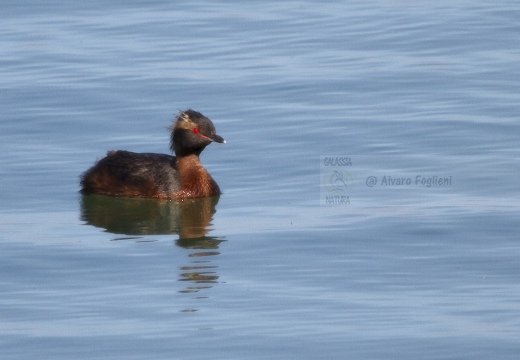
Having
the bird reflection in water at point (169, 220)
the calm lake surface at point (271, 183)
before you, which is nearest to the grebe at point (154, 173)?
the bird reflection in water at point (169, 220)

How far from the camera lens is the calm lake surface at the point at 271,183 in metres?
11.1

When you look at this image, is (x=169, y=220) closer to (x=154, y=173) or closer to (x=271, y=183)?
(x=154, y=173)

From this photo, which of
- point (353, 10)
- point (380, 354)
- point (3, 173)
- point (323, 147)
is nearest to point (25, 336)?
point (380, 354)

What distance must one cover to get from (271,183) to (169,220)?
5.10 feet

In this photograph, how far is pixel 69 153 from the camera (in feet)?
59.3

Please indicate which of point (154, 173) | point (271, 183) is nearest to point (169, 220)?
point (154, 173)

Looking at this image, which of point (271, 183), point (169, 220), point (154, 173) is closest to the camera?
point (169, 220)

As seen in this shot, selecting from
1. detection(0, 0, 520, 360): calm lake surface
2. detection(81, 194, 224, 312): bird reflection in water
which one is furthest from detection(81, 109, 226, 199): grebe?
detection(0, 0, 520, 360): calm lake surface

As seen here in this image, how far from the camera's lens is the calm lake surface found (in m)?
11.1

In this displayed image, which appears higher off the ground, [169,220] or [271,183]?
[271,183]

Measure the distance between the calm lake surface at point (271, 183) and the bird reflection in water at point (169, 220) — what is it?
0.05 meters

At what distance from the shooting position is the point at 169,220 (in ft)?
51.5

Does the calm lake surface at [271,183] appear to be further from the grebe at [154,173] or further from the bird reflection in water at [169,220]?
the grebe at [154,173]

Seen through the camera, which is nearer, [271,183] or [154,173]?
[271,183]
